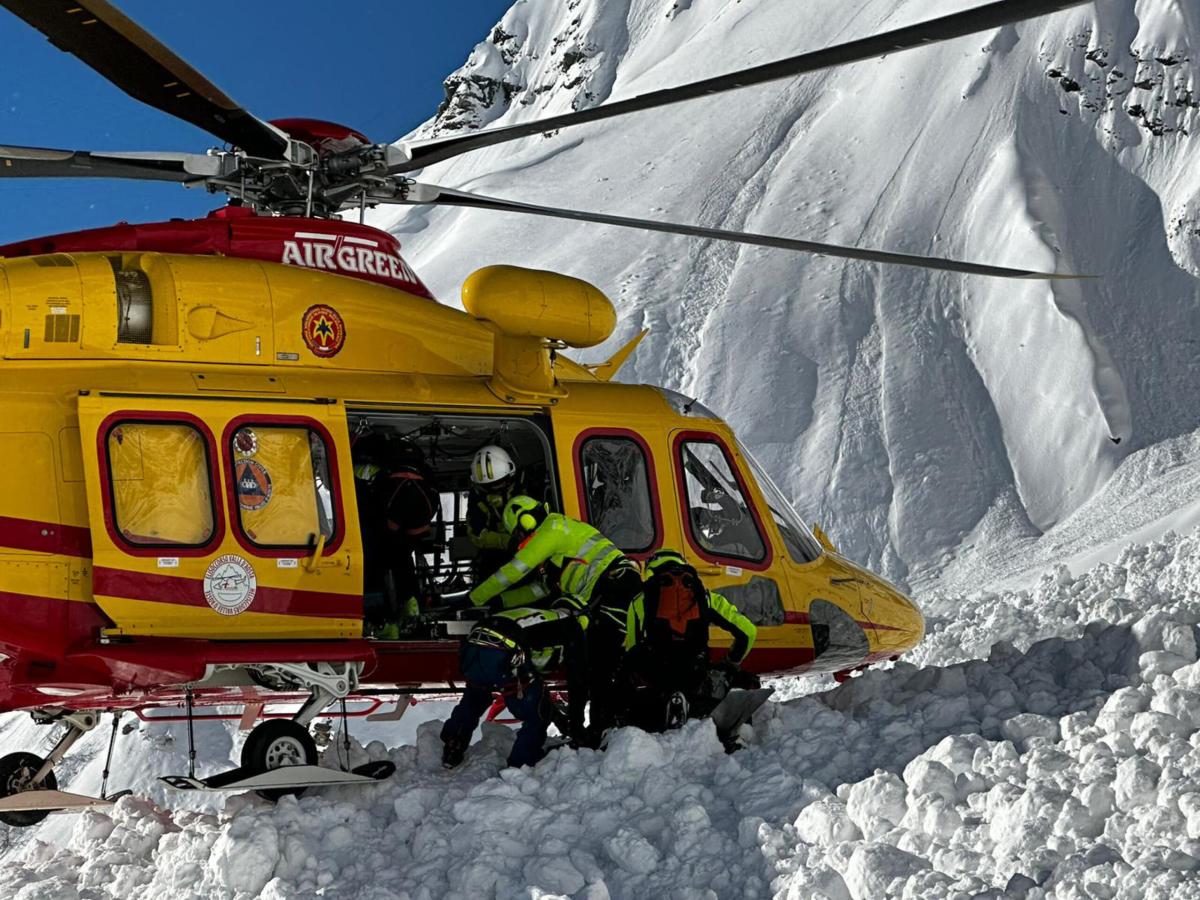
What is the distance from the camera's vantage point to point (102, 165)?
7.96 metres

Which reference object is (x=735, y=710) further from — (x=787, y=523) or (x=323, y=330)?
(x=323, y=330)

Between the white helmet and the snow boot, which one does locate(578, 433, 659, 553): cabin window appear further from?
the snow boot

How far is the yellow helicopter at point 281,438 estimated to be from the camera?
696 cm

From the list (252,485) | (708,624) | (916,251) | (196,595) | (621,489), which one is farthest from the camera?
(916,251)

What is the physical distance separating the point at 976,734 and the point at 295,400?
12.8ft

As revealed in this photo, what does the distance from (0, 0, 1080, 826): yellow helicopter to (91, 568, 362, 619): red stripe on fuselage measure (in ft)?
0.04

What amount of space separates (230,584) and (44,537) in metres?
0.92

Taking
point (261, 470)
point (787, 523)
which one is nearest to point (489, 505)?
point (261, 470)

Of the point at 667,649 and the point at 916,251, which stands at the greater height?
the point at 916,251

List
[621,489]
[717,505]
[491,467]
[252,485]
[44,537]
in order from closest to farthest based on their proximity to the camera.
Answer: [44,537], [252,485], [491,467], [621,489], [717,505]

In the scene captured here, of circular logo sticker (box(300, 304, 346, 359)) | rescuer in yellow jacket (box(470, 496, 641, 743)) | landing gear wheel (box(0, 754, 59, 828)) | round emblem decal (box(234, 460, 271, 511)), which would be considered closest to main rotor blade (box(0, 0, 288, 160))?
circular logo sticker (box(300, 304, 346, 359))

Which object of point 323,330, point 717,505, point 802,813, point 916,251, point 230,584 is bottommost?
point 802,813

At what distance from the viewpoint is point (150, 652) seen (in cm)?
688

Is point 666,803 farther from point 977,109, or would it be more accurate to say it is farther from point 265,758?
point 977,109
